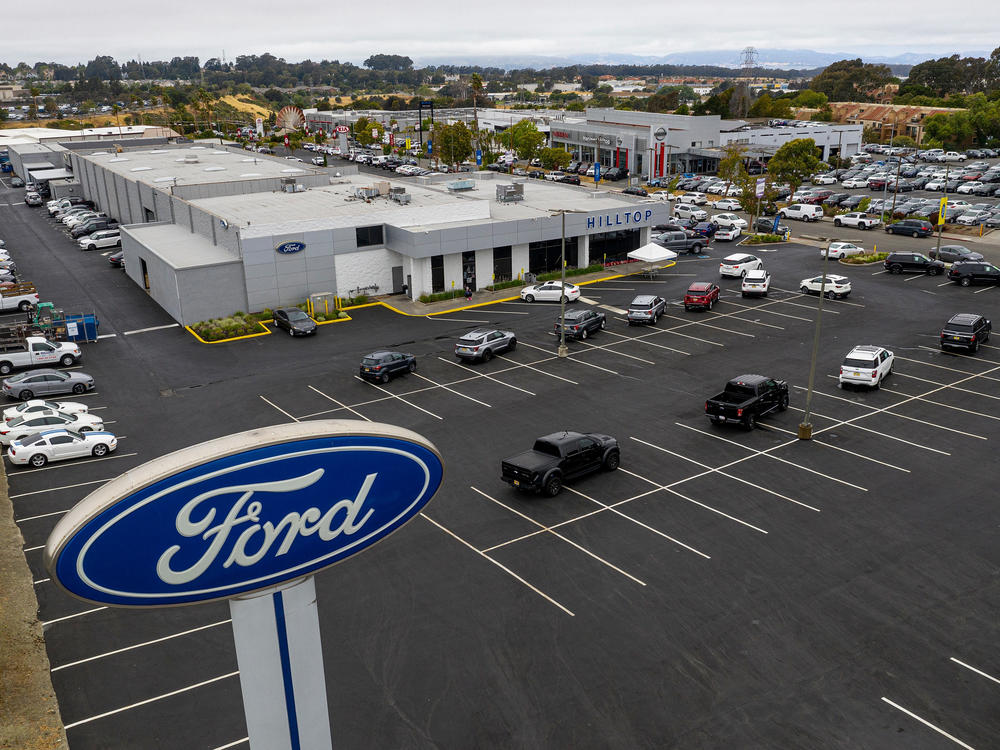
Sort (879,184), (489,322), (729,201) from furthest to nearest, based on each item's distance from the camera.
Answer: (879,184) < (729,201) < (489,322)

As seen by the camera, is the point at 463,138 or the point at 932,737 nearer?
the point at 932,737

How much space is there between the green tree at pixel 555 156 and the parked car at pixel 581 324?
236 ft

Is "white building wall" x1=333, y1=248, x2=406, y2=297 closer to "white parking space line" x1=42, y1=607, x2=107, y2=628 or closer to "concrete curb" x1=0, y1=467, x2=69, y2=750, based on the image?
Result: "concrete curb" x1=0, y1=467, x2=69, y2=750

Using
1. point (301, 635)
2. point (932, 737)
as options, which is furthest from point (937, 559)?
point (301, 635)

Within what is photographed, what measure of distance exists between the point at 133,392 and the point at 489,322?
20.8 m

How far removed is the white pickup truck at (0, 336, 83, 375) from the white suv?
38763 mm

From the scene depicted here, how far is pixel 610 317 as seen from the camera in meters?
51.2

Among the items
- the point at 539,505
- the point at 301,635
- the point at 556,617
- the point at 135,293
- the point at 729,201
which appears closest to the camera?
the point at 301,635

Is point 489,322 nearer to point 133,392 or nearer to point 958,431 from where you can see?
point 133,392

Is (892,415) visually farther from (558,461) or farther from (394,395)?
(394,395)

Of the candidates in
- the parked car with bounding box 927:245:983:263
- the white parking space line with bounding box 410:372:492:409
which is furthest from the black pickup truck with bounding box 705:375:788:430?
the parked car with bounding box 927:245:983:263

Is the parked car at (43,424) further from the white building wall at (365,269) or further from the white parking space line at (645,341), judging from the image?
the white parking space line at (645,341)

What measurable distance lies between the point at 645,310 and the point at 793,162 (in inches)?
1853

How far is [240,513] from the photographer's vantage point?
989 cm
